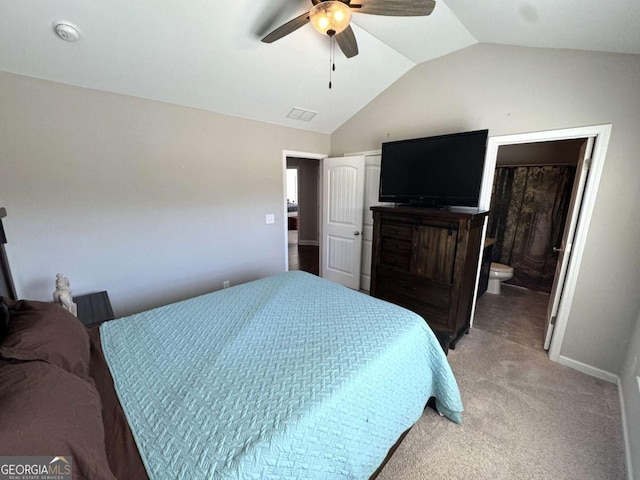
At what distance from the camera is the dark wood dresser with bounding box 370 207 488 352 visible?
230 centimetres

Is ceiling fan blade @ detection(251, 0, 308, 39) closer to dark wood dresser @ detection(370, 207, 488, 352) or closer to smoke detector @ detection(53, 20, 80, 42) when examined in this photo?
smoke detector @ detection(53, 20, 80, 42)

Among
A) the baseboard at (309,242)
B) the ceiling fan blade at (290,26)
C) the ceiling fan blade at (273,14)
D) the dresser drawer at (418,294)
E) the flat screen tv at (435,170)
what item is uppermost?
the ceiling fan blade at (273,14)

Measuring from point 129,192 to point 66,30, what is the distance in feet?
3.72

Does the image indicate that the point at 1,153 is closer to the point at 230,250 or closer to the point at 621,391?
the point at 230,250

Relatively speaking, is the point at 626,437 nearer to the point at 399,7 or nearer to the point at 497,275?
the point at 497,275

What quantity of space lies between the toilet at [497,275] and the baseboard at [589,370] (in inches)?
54.9

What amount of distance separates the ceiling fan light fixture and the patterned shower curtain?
3.41 meters

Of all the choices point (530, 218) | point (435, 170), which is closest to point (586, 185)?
point (435, 170)

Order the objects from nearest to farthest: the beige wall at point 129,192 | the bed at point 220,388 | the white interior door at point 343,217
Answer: the bed at point 220,388
the beige wall at point 129,192
the white interior door at point 343,217

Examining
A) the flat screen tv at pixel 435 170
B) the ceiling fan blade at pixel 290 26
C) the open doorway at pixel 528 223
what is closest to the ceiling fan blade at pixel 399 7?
the ceiling fan blade at pixel 290 26

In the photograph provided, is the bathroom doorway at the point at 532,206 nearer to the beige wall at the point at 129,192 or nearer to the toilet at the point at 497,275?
the toilet at the point at 497,275

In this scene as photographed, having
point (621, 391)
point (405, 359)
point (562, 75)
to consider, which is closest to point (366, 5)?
point (562, 75)

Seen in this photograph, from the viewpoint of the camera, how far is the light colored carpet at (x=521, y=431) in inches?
55.5

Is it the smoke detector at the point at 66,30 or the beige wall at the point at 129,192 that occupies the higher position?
the smoke detector at the point at 66,30
